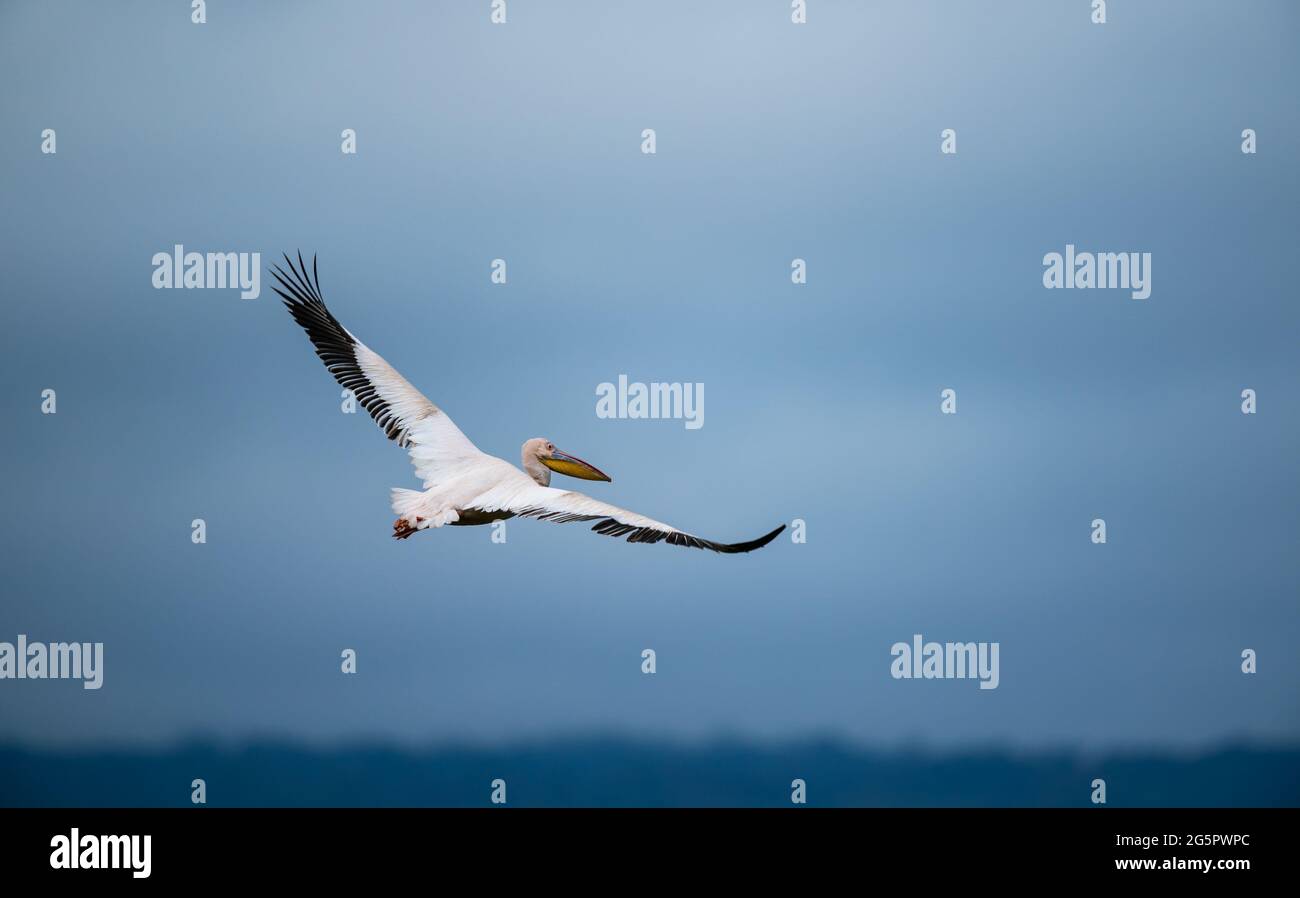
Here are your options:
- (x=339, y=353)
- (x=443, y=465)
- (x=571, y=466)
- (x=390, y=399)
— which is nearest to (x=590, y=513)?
(x=571, y=466)

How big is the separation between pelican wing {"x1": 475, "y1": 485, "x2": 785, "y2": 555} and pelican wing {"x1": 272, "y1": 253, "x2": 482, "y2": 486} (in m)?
0.33

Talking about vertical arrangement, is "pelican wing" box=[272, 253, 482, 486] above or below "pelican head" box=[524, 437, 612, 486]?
above

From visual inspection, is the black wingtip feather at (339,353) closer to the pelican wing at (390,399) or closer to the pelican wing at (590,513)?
the pelican wing at (390,399)

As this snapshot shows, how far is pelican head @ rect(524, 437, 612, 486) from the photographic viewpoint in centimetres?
517

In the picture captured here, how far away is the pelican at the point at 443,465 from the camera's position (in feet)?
15.8

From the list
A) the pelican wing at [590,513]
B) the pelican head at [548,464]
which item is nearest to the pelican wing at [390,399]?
the pelican head at [548,464]

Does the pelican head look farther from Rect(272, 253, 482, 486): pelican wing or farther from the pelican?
Rect(272, 253, 482, 486): pelican wing

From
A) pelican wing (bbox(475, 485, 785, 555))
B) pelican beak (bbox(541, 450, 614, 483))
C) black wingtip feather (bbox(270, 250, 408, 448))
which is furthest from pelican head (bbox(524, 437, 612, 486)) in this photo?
black wingtip feather (bbox(270, 250, 408, 448))

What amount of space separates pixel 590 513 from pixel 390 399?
42.6 inches

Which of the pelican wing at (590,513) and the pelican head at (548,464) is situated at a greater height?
the pelican head at (548,464)

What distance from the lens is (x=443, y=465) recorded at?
5.16 metres

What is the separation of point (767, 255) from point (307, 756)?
3.04 metres
